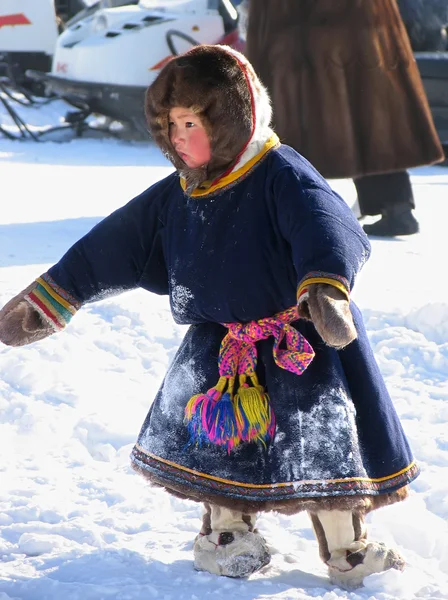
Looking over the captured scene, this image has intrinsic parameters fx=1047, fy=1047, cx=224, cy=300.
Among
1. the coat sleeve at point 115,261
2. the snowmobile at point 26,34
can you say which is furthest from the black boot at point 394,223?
the snowmobile at point 26,34

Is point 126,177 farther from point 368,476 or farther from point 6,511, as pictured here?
point 368,476

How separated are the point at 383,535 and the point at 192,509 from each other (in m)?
0.50

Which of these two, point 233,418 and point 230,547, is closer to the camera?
point 233,418

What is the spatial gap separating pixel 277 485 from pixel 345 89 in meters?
3.53

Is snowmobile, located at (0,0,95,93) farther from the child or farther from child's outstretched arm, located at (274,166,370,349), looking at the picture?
child's outstretched arm, located at (274,166,370,349)

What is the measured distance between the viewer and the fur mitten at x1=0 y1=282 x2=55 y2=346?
7.75 ft

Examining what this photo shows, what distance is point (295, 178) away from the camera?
2.18 meters

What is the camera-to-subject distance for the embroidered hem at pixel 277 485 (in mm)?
2148

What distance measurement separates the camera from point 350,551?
225 centimetres

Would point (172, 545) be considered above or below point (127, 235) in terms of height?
below

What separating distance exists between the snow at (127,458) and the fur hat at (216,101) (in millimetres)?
878

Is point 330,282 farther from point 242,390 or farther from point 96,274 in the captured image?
point 96,274

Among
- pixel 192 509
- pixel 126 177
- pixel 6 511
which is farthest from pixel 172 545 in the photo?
pixel 126 177

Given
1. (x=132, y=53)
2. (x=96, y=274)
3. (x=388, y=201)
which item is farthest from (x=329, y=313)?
(x=132, y=53)
